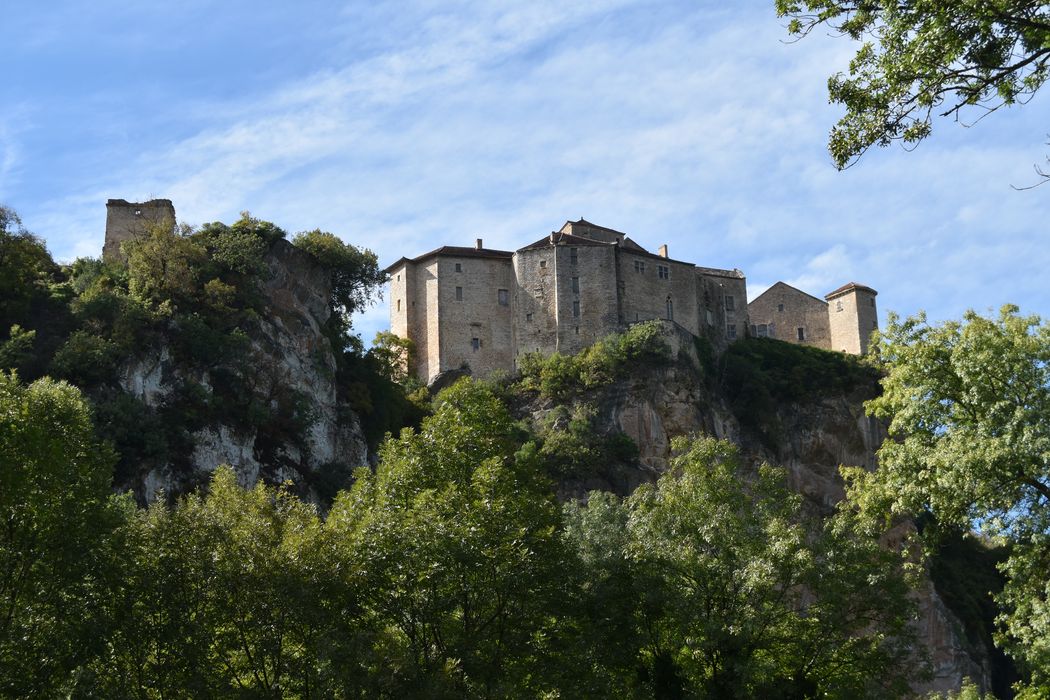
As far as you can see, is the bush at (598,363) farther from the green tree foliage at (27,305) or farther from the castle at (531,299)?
the green tree foliage at (27,305)

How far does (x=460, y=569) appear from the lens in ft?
87.1

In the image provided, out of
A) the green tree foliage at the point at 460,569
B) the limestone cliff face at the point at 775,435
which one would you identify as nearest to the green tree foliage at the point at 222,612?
the green tree foliage at the point at 460,569

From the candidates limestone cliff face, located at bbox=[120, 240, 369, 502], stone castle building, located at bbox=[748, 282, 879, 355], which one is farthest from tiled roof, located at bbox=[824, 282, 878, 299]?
limestone cliff face, located at bbox=[120, 240, 369, 502]

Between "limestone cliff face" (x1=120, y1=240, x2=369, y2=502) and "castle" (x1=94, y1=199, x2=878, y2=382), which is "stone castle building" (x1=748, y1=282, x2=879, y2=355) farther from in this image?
"limestone cliff face" (x1=120, y1=240, x2=369, y2=502)

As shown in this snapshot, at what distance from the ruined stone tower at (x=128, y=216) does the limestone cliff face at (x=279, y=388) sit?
6.82 metres

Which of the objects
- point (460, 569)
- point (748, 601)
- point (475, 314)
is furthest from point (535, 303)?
point (460, 569)

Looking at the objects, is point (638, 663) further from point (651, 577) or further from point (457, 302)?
point (457, 302)

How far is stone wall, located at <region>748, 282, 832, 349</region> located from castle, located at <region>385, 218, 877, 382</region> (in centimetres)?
1254

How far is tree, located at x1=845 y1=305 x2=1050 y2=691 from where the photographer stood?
2405cm

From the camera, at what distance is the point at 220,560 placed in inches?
1024

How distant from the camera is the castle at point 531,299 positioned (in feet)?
254

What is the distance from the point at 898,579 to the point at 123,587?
689 inches

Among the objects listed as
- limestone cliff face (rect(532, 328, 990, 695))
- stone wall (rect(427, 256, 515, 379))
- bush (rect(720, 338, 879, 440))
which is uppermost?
stone wall (rect(427, 256, 515, 379))

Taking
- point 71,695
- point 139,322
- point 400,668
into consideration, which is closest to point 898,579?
point 400,668
